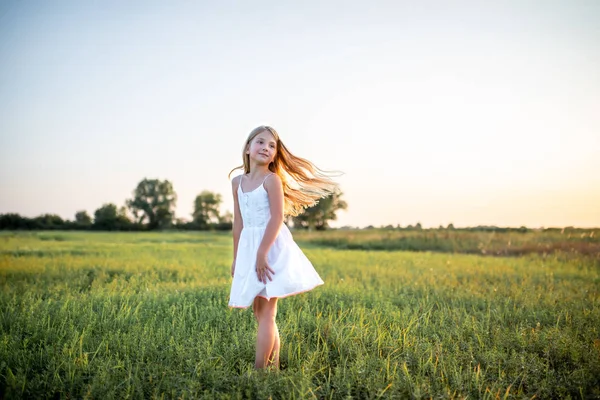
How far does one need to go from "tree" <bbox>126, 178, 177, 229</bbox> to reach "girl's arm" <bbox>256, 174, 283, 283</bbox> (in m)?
75.2

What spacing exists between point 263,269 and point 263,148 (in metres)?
1.12

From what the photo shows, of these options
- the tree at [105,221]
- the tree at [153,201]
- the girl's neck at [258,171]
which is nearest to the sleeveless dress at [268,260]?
the girl's neck at [258,171]

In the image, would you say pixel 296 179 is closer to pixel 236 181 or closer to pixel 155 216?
pixel 236 181

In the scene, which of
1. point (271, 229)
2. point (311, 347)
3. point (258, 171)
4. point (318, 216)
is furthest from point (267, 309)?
point (318, 216)

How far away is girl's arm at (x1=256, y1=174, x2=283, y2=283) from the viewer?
12.1 ft

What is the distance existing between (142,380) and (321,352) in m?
1.73

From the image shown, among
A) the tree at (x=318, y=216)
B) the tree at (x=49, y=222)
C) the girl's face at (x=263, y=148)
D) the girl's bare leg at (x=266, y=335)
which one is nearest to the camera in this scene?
the girl's bare leg at (x=266, y=335)

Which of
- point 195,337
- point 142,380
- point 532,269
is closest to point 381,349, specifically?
point 195,337

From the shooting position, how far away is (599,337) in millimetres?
5488

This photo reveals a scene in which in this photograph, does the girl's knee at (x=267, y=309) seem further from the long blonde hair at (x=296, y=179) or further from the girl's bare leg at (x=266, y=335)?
the long blonde hair at (x=296, y=179)

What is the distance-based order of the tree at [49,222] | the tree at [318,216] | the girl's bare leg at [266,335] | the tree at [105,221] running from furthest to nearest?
the tree at [318,216] → the tree at [105,221] → the tree at [49,222] → the girl's bare leg at [266,335]

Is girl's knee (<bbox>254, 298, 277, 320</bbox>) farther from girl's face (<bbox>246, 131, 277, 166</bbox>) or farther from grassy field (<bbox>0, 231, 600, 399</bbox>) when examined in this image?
girl's face (<bbox>246, 131, 277, 166</bbox>)

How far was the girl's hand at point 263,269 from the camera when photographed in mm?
3676

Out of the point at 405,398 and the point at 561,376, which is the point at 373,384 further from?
the point at 561,376
